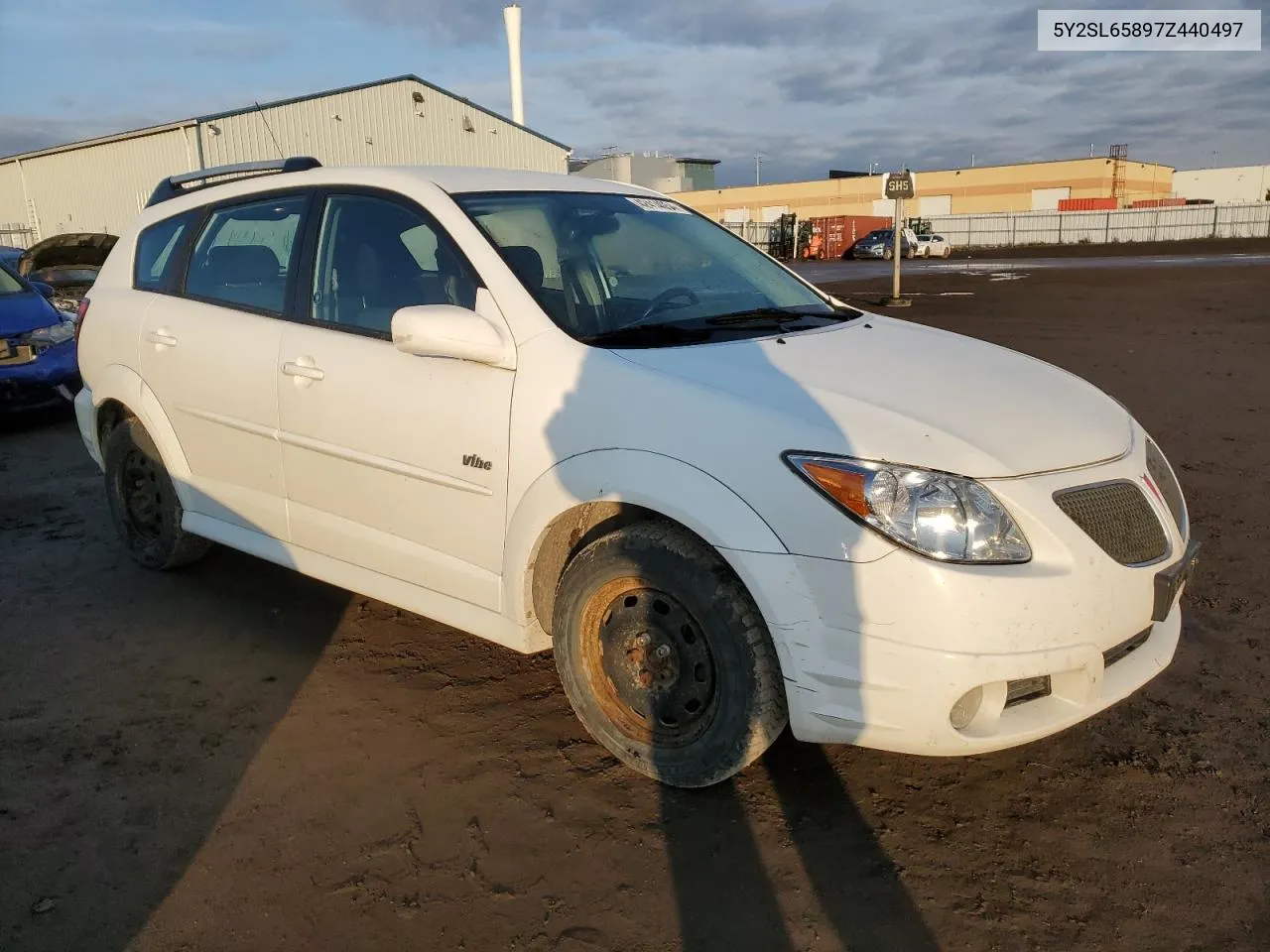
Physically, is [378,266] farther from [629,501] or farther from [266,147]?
[266,147]

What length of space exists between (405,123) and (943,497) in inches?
1050

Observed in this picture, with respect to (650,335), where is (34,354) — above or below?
below

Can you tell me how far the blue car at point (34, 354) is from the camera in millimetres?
8047

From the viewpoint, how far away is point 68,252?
49.5 ft

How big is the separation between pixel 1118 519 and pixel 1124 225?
60.6 metres

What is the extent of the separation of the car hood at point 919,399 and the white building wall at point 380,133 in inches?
828

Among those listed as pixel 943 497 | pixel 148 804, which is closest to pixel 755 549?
pixel 943 497

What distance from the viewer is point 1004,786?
115 inches

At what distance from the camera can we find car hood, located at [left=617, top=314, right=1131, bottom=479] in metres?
2.49

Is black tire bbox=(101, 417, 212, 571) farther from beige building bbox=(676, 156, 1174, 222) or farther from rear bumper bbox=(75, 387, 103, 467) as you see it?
beige building bbox=(676, 156, 1174, 222)

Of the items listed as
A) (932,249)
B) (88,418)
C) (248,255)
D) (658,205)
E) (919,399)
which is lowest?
(932,249)

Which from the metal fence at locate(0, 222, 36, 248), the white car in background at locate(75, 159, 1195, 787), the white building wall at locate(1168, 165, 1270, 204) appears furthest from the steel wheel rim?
the white building wall at locate(1168, 165, 1270, 204)

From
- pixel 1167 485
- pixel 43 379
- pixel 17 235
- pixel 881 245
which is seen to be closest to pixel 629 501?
pixel 1167 485

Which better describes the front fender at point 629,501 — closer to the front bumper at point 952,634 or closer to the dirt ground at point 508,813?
the front bumper at point 952,634
